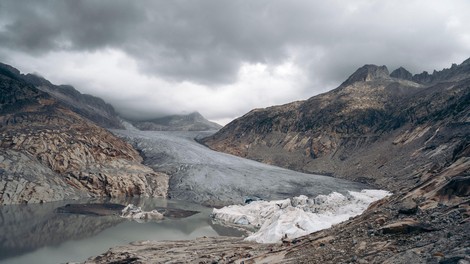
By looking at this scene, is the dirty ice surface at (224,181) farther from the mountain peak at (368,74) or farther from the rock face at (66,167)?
the mountain peak at (368,74)

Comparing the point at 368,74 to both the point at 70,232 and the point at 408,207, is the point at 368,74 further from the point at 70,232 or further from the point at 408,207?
the point at 408,207

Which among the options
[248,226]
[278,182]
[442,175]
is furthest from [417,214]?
[278,182]

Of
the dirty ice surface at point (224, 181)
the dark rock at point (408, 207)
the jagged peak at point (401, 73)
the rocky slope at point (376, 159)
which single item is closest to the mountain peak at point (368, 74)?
the rocky slope at point (376, 159)

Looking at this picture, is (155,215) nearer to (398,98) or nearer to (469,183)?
(469,183)

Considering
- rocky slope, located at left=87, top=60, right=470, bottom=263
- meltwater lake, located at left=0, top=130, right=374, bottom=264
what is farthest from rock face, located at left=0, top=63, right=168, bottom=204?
rocky slope, located at left=87, top=60, right=470, bottom=263

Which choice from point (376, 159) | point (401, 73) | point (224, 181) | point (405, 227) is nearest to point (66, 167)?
point (224, 181)
